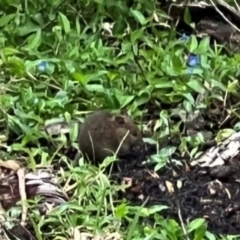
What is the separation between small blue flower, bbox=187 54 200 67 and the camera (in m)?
5.23

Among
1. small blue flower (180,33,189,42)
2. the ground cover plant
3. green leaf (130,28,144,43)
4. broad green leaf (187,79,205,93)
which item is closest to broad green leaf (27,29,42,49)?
the ground cover plant

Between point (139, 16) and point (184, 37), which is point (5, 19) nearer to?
point (139, 16)

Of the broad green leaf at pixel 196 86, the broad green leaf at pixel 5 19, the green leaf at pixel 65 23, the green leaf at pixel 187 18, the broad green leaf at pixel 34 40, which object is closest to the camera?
the broad green leaf at pixel 196 86

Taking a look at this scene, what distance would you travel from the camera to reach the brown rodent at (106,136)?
14.4ft


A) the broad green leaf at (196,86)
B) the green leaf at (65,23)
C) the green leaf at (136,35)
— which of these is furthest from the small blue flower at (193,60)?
the green leaf at (65,23)

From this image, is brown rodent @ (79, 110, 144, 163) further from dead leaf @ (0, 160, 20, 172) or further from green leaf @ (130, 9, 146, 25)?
green leaf @ (130, 9, 146, 25)

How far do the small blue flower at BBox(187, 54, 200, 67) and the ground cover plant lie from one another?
0.05 ft

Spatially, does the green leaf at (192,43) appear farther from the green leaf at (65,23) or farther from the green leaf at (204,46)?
the green leaf at (65,23)

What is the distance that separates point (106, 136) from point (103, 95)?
1.65 ft

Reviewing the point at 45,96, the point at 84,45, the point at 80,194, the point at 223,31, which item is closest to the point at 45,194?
the point at 80,194

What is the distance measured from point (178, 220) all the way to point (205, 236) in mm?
193

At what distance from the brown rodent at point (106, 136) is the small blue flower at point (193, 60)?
841 millimetres

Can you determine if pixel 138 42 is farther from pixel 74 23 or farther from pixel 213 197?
pixel 213 197

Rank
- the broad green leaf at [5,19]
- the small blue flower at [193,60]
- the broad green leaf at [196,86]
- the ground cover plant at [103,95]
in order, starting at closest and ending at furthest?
the ground cover plant at [103,95] < the broad green leaf at [196,86] < the small blue flower at [193,60] < the broad green leaf at [5,19]
